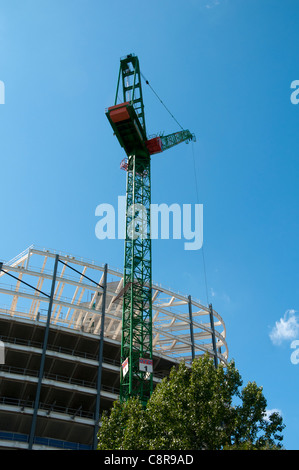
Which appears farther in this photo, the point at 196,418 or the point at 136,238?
the point at 136,238

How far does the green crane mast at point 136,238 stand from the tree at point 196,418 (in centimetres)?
1688

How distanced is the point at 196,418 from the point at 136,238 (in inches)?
1230

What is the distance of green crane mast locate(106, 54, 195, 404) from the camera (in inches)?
1925

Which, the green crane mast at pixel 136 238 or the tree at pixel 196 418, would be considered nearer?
the tree at pixel 196 418

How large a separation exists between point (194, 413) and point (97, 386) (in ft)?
69.5

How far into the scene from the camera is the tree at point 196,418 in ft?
89.6

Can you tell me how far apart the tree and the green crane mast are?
16878 mm

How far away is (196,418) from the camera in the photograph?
2809 centimetres

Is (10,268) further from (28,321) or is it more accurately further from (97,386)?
(97,386)

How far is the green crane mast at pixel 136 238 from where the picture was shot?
48906 mm

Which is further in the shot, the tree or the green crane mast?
the green crane mast

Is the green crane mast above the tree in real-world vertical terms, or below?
above

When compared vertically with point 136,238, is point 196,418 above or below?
below

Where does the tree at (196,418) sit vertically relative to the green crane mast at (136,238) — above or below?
below
